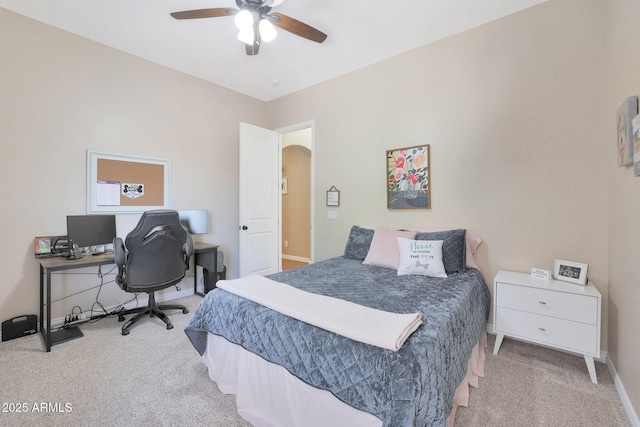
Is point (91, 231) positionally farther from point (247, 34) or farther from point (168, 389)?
point (247, 34)

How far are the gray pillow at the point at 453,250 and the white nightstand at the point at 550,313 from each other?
299 millimetres

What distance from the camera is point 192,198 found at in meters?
3.56

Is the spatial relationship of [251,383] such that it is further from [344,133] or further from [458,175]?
[344,133]

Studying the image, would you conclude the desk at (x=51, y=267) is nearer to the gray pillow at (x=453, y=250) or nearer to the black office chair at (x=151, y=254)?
the black office chair at (x=151, y=254)

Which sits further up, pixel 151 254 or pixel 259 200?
pixel 259 200

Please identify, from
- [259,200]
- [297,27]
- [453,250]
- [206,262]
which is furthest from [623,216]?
[206,262]

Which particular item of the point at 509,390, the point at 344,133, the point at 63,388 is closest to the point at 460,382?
the point at 509,390

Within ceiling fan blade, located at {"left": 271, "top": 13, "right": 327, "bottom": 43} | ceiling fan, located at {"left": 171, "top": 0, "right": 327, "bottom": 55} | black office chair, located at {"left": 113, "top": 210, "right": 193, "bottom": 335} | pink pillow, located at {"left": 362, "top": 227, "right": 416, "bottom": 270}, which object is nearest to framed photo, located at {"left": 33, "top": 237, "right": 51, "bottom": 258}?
black office chair, located at {"left": 113, "top": 210, "right": 193, "bottom": 335}

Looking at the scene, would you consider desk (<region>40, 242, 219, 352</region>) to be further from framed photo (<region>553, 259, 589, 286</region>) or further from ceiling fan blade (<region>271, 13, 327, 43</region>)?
framed photo (<region>553, 259, 589, 286</region>)

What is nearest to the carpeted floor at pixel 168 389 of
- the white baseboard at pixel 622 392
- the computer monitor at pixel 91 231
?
the white baseboard at pixel 622 392

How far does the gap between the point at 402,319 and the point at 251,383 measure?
910 mm

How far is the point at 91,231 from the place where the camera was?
8.81ft

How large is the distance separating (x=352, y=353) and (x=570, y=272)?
2.00 meters

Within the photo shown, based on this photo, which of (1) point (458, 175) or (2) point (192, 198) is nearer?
(1) point (458, 175)
